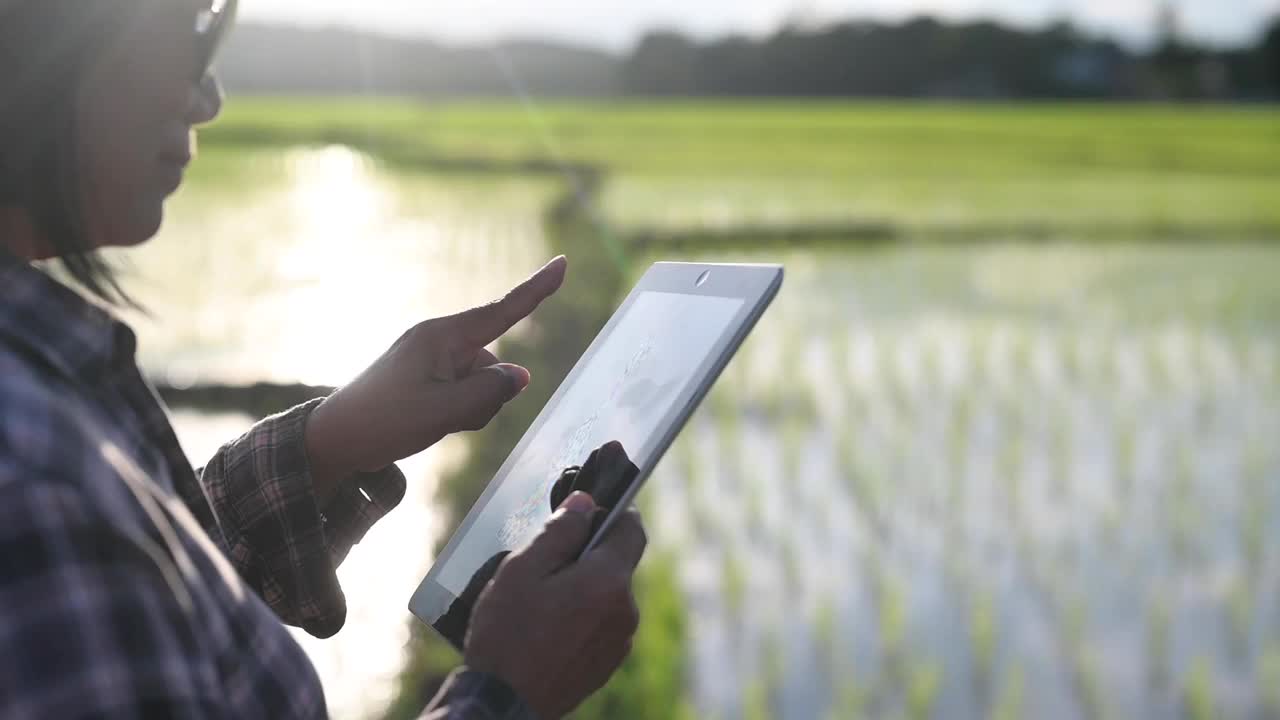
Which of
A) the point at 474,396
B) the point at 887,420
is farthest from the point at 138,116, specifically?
the point at 887,420

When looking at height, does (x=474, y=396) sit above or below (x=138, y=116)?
below

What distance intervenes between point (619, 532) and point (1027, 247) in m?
9.09

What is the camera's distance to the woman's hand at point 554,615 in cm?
69

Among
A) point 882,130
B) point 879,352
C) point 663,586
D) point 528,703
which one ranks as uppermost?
point 528,703

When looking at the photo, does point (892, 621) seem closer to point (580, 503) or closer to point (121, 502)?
point (580, 503)

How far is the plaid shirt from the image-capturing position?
52cm

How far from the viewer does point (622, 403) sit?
2.88 ft

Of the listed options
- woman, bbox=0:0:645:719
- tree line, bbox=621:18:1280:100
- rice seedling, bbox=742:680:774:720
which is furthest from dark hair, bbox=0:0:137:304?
tree line, bbox=621:18:1280:100

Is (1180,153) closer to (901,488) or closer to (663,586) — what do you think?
(901,488)

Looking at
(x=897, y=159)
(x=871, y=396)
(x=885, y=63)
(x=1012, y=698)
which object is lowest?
(x=885, y=63)

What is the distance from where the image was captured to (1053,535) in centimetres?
388

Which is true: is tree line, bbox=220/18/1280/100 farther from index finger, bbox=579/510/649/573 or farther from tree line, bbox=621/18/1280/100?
index finger, bbox=579/510/649/573

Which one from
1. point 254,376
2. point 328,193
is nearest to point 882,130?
point 328,193

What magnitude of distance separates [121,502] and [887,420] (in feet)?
Answer: 15.3
